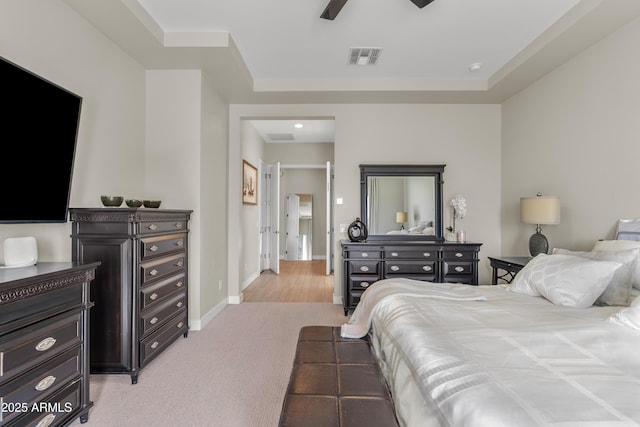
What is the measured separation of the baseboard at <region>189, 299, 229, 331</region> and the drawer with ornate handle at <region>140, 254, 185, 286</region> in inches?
28.1

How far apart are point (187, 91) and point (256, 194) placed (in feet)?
9.03

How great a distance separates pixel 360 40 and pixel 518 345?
9.36 ft

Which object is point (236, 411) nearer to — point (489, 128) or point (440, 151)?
point (440, 151)

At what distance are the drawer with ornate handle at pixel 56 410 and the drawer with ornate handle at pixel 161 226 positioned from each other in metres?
1.05

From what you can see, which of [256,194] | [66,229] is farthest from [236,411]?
[256,194]

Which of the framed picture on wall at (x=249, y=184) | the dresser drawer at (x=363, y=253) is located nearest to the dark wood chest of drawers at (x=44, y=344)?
the dresser drawer at (x=363, y=253)

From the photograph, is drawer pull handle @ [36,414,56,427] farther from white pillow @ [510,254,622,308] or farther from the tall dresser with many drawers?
white pillow @ [510,254,622,308]

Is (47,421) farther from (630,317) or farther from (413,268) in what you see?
(413,268)

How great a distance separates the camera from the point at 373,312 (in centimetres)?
190

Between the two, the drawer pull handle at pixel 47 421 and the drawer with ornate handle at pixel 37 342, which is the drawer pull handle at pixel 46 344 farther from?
the drawer pull handle at pixel 47 421

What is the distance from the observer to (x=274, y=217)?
22.0 ft

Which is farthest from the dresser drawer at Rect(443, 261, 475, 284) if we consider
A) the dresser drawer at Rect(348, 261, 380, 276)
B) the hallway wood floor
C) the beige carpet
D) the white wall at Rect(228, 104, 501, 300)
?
the beige carpet

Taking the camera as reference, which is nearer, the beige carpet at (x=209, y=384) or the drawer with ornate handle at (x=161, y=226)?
the beige carpet at (x=209, y=384)

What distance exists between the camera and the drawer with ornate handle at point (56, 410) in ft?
4.85
